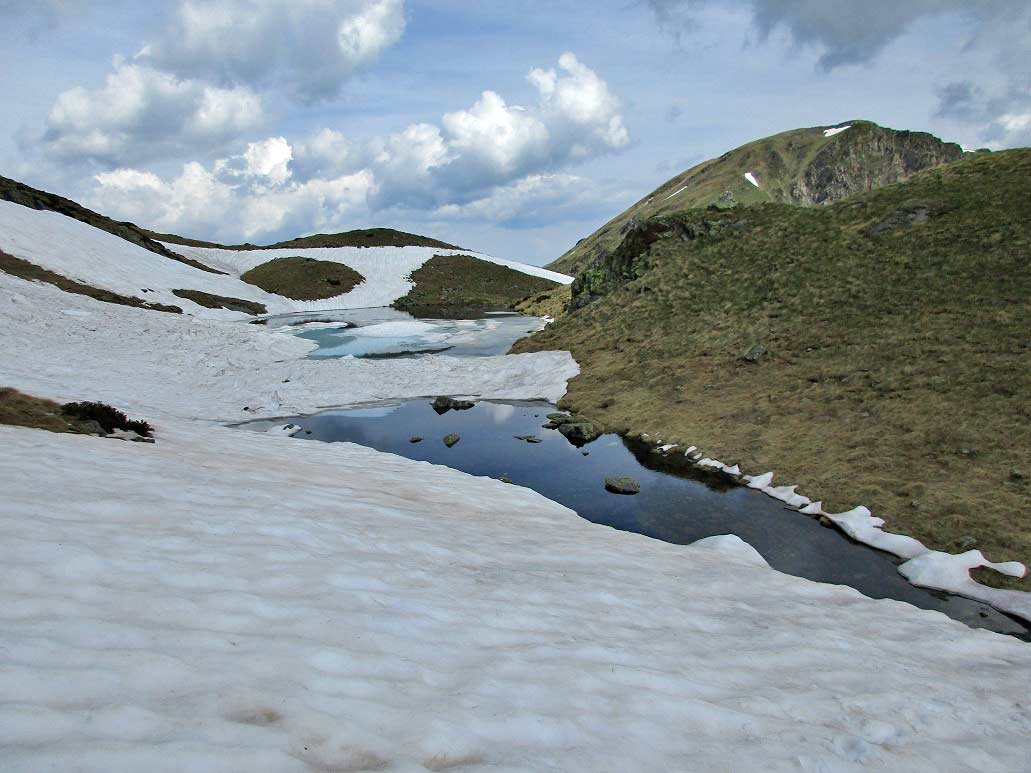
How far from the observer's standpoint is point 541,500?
14.8 meters

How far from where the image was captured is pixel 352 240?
110 m

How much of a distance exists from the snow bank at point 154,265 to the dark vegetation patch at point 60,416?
43.5m

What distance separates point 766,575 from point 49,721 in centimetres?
1038

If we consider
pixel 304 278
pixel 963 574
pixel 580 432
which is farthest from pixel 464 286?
pixel 963 574

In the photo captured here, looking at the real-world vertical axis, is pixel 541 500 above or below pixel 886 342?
below

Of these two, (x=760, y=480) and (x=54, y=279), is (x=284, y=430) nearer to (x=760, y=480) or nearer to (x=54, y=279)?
(x=760, y=480)

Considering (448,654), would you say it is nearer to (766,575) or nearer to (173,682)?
(173,682)

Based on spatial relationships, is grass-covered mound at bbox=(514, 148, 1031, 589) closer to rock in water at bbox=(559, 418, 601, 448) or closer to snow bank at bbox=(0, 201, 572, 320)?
rock in water at bbox=(559, 418, 601, 448)

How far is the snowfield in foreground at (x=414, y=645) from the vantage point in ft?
13.9

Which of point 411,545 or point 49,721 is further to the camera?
point 411,545

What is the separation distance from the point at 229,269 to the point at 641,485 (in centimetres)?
9204

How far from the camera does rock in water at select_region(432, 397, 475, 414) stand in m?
25.9

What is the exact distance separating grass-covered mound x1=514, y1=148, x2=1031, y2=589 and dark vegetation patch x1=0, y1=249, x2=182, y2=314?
35787 millimetres

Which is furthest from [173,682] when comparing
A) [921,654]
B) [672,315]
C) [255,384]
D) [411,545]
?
[672,315]
